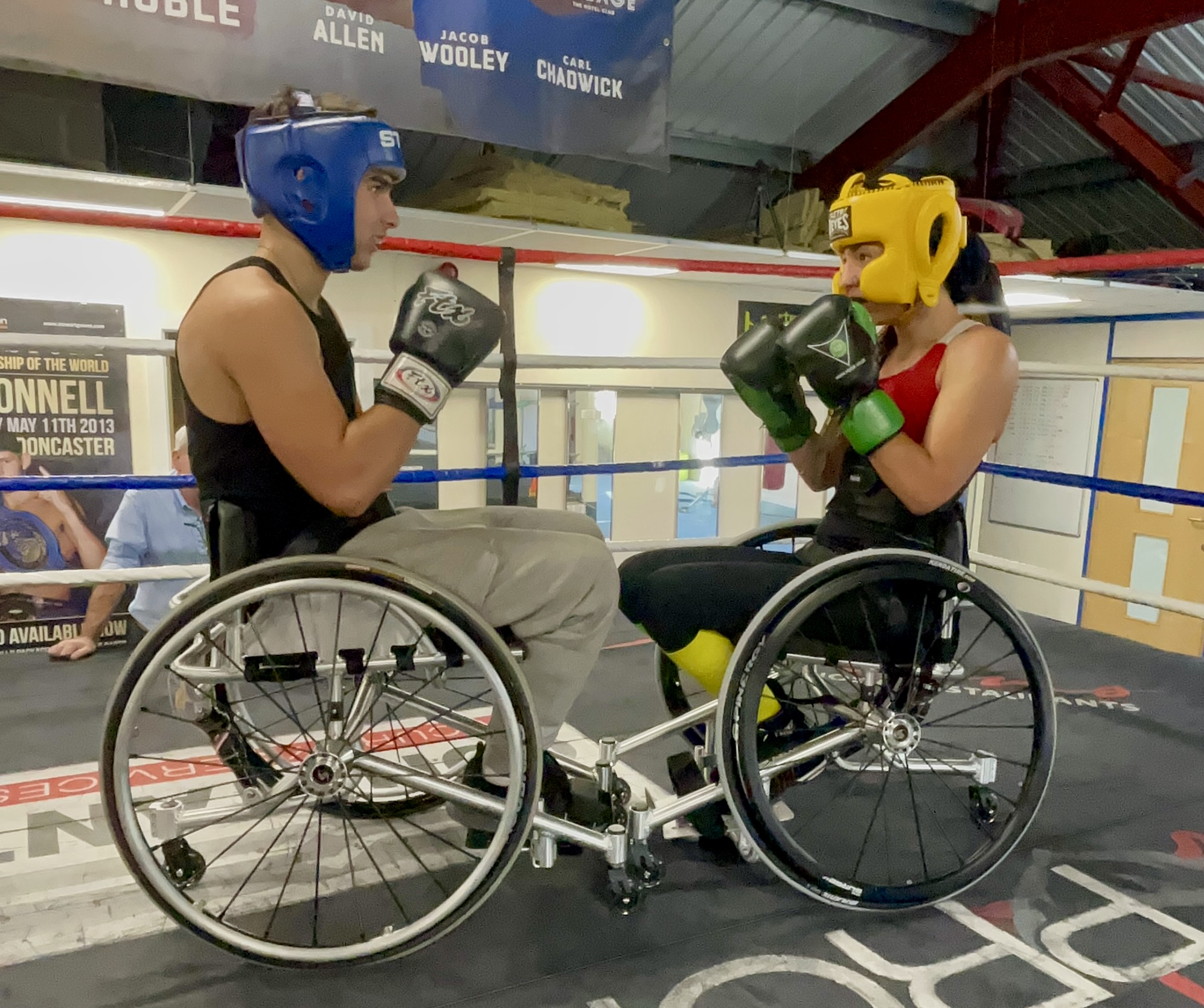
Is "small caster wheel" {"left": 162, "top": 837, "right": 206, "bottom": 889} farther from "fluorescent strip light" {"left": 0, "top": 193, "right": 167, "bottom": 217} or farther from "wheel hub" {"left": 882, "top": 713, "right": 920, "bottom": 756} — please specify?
"fluorescent strip light" {"left": 0, "top": 193, "right": 167, "bottom": 217}

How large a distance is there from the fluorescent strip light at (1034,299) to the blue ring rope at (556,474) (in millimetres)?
2480

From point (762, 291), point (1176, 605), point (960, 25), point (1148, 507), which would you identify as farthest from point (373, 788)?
point (1148, 507)

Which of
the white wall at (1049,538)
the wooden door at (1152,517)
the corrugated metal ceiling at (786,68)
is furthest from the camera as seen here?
the white wall at (1049,538)

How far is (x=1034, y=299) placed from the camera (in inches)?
178

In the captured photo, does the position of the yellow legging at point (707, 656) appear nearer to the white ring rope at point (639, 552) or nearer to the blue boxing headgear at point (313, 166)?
the white ring rope at point (639, 552)

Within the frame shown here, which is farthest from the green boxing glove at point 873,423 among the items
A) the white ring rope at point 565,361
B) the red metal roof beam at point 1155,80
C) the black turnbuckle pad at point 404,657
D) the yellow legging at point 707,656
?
the red metal roof beam at point 1155,80

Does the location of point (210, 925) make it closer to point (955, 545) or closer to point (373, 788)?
point (373, 788)

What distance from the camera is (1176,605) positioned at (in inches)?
75.7

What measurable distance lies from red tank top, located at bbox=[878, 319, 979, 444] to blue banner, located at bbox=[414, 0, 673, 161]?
1.82 metres

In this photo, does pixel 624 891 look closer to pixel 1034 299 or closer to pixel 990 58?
pixel 990 58

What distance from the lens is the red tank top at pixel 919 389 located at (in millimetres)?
1374

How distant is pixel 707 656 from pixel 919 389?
21.6 inches

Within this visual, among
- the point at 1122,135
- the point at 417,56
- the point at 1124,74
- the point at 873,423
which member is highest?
the point at 1124,74

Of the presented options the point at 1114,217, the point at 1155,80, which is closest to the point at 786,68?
the point at 1155,80
